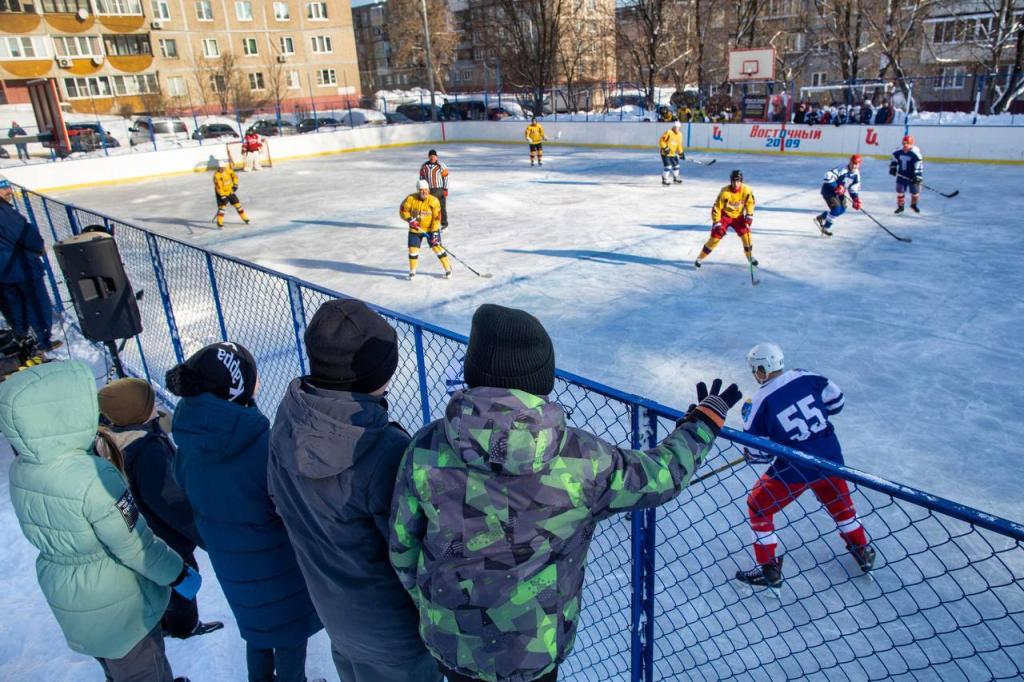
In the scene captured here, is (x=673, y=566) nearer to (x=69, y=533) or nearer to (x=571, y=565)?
(x=571, y=565)

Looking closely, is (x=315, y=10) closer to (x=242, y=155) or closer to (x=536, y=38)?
(x=536, y=38)

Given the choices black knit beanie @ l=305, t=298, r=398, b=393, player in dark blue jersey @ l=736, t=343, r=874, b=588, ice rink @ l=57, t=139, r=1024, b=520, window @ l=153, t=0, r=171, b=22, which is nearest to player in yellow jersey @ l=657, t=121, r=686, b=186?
ice rink @ l=57, t=139, r=1024, b=520

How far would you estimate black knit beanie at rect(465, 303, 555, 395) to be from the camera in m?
1.40

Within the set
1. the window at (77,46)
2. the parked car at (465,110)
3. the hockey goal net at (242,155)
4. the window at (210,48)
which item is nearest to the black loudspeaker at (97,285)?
the hockey goal net at (242,155)

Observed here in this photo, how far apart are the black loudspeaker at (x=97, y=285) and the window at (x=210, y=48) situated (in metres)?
45.7

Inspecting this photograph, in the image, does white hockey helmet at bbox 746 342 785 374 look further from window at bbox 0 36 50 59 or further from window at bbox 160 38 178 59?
window at bbox 160 38 178 59

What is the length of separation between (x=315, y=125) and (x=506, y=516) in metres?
30.8

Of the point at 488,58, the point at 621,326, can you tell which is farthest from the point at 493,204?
the point at 488,58

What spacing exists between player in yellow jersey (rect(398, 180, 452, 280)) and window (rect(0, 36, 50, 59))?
4065 cm

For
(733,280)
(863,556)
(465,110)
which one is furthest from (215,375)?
(465,110)

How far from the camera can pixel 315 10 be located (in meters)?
47.9

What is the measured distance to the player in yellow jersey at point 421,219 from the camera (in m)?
9.34

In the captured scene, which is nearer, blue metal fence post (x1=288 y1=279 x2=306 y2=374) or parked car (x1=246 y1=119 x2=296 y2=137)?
blue metal fence post (x1=288 y1=279 x2=306 y2=374)

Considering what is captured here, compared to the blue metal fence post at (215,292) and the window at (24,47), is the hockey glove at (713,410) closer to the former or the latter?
the blue metal fence post at (215,292)
